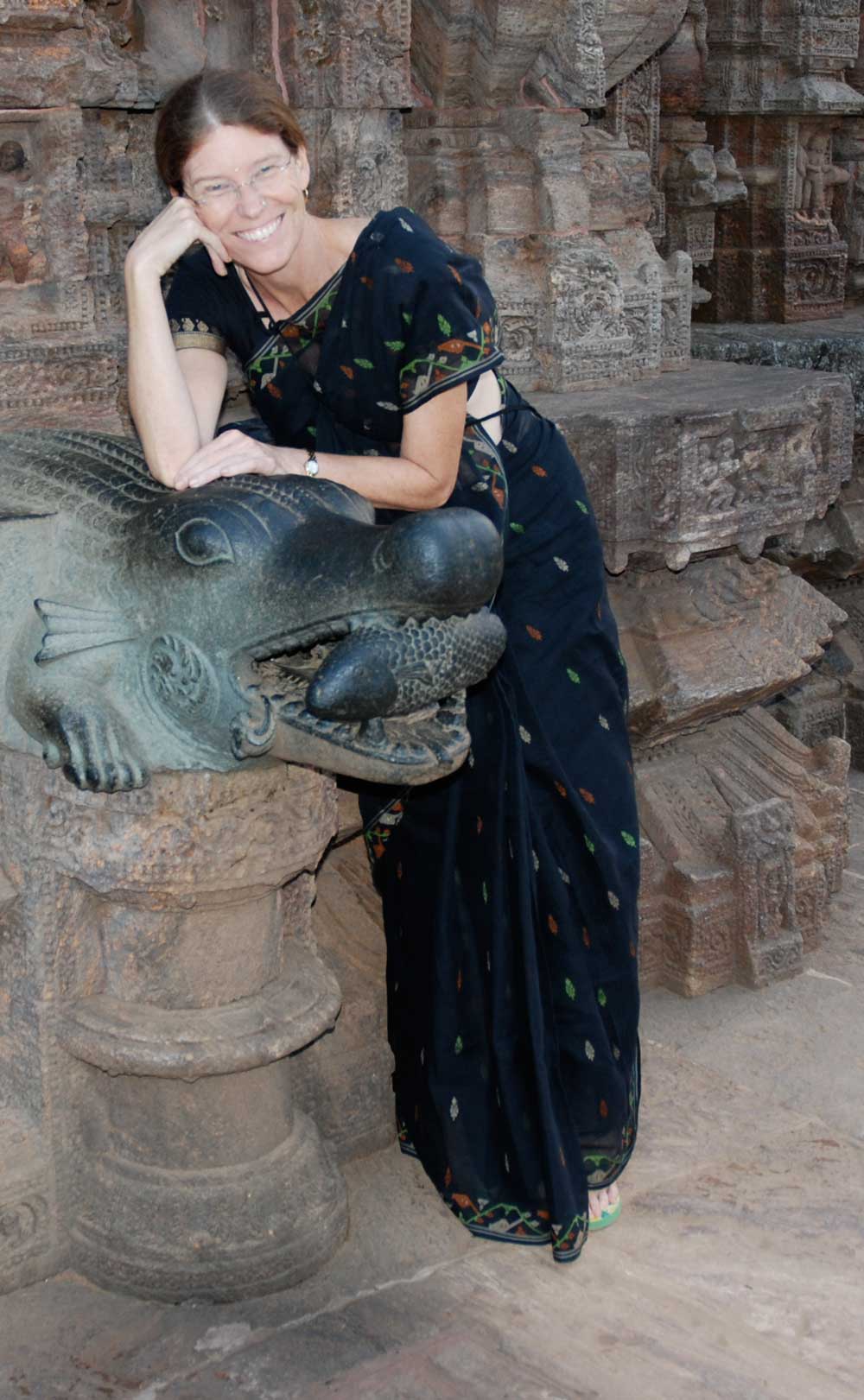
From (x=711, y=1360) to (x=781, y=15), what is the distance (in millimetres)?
4175

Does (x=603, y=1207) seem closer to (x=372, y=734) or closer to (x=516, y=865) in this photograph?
(x=516, y=865)

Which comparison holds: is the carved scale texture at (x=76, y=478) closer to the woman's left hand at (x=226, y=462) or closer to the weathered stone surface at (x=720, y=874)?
the woman's left hand at (x=226, y=462)

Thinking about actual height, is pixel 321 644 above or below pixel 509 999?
above

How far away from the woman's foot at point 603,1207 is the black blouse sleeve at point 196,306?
1.42 meters

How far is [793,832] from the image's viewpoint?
3746 mm

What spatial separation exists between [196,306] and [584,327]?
149 centimetres

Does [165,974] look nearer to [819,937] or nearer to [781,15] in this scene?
[819,937]

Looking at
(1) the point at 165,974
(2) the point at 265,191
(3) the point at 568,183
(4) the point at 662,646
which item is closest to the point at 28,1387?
(1) the point at 165,974

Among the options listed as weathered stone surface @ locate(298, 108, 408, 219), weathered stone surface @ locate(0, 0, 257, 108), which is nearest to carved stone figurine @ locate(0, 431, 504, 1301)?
weathered stone surface @ locate(0, 0, 257, 108)

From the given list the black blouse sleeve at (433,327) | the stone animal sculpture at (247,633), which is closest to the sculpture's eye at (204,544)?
the stone animal sculpture at (247,633)

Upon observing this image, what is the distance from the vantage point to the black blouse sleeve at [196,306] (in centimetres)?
249

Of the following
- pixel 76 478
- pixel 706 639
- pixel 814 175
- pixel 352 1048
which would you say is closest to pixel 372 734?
pixel 76 478

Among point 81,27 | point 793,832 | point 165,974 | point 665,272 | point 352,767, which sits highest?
point 81,27

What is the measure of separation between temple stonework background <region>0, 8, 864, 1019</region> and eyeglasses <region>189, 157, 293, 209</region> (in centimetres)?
76
